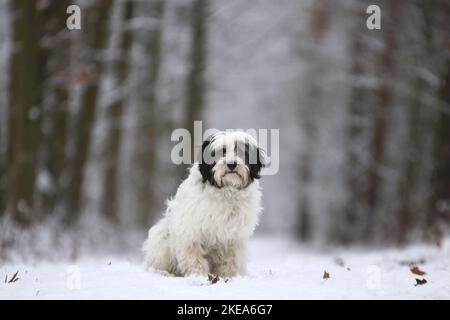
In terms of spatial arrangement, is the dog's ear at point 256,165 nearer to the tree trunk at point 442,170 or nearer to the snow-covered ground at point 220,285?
the snow-covered ground at point 220,285

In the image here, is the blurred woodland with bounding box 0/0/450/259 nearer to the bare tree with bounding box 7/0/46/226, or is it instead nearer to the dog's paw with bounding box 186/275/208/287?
the bare tree with bounding box 7/0/46/226

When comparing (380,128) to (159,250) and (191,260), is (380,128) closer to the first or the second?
(159,250)

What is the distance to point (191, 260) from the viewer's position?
18.3ft

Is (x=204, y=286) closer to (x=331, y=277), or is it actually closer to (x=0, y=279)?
(x=331, y=277)

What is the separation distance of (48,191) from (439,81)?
8.42m

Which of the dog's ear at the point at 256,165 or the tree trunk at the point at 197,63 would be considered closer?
the dog's ear at the point at 256,165

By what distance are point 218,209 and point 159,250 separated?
912 mm

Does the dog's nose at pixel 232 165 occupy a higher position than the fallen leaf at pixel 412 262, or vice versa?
the dog's nose at pixel 232 165

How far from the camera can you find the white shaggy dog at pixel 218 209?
18.2 ft

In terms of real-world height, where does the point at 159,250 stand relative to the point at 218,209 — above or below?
below

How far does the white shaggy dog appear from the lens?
556 cm

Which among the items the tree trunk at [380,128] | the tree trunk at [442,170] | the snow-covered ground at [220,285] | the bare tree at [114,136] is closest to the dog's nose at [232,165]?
the snow-covered ground at [220,285]

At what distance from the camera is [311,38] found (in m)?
22.0

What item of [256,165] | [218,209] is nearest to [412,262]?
[256,165]
